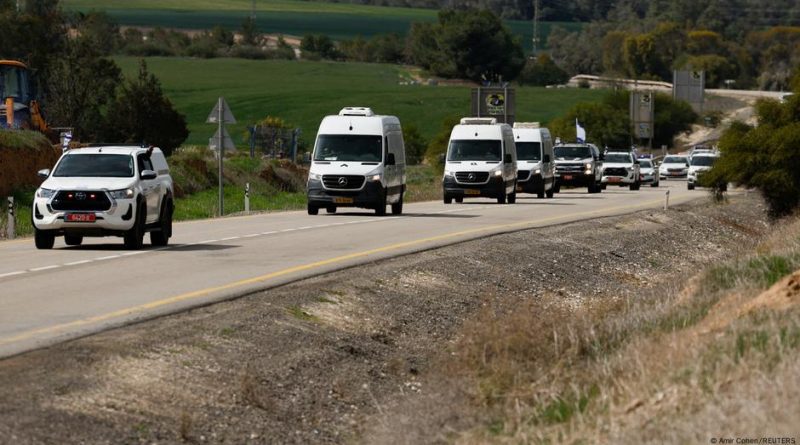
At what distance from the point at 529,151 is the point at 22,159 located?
57.9 feet

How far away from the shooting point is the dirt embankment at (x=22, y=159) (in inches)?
1757

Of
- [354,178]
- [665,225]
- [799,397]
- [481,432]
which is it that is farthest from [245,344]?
[665,225]

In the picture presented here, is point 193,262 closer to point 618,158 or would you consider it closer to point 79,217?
point 79,217

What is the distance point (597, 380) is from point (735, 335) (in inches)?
45.9

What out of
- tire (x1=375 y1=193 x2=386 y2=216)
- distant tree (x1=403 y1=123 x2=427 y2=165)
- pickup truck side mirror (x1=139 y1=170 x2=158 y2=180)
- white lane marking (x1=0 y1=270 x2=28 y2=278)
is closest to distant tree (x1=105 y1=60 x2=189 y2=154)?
distant tree (x1=403 y1=123 x2=427 y2=165)

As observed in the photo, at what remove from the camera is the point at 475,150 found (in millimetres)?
47281

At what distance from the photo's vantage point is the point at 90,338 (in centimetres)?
1451

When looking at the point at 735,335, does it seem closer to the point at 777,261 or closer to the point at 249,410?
the point at 249,410

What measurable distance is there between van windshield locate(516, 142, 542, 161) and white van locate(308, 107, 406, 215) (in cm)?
1594

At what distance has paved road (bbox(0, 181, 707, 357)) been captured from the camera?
16453mm

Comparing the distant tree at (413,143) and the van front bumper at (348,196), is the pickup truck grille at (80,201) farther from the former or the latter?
the distant tree at (413,143)

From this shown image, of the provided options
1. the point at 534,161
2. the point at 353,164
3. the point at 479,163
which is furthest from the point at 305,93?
the point at 353,164

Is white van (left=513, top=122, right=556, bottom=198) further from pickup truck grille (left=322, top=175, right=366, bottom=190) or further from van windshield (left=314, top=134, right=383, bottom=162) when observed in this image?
pickup truck grille (left=322, top=175, right=366, bottom=190)

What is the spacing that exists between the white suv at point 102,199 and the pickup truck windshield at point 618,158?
45055mm
